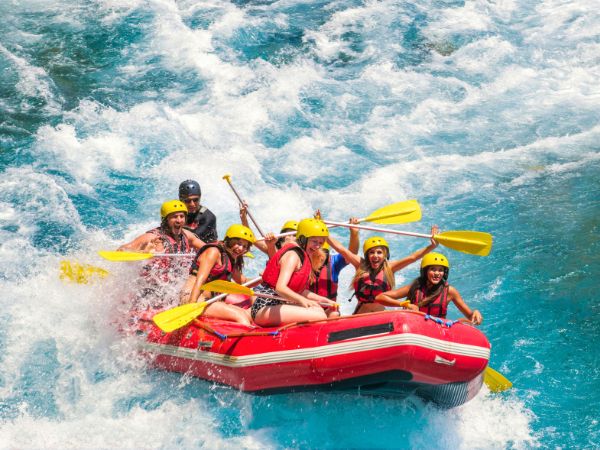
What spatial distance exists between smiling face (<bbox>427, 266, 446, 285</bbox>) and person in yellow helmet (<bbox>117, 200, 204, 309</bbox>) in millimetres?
2236

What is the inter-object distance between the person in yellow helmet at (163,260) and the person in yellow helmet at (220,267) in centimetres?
38

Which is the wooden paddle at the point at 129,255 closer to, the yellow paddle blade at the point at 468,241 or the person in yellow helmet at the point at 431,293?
the person in yellow helmet at the point at 431,293

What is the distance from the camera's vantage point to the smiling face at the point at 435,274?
6.31 metres

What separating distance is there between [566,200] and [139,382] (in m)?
6.37

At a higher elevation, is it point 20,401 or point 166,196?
point 20,401

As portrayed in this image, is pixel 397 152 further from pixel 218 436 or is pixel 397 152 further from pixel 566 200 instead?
pixel 218 436

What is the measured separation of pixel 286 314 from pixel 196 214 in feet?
6.92

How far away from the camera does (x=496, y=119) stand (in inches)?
517

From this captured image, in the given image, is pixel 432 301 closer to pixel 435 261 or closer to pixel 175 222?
pixel 435 261

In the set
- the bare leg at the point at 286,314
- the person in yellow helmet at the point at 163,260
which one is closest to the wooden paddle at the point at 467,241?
the bare leg at the point at 286,314

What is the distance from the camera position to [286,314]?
629 cm

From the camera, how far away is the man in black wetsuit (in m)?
7.79

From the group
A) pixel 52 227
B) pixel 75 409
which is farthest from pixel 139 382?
pixel 52 227

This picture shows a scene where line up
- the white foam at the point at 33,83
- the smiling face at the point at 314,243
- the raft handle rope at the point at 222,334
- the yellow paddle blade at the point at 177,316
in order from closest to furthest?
the raft handle rope at the point at 222,334 → the yellow paddle blade at the point at 177,316 → the smiling face at the point at 314,243 → the white foam at the point at 33,83
